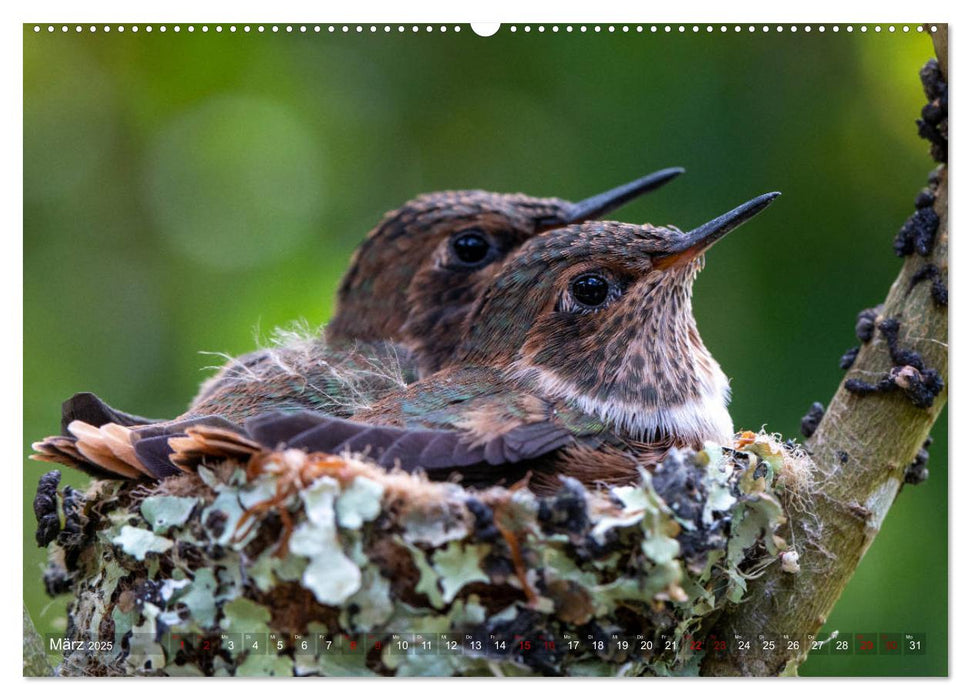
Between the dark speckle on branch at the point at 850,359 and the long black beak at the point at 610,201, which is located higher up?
the long black beak at the point at 610,201

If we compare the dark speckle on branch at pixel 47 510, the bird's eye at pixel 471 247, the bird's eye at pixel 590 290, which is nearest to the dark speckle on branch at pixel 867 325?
the bird's eye at pixel 590 290

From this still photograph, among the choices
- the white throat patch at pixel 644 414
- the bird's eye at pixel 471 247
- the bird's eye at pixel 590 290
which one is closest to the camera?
the white throat patch at pixel 644 414

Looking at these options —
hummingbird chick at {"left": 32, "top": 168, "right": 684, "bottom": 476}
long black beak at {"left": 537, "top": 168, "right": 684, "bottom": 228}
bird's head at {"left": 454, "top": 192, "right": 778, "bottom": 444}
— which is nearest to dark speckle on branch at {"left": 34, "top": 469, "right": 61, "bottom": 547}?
hummingbird chick at {"left": 32, "top": 168, "right": 684, "bottom": 476}

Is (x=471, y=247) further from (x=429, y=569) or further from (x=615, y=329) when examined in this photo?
(x=429, y=569)

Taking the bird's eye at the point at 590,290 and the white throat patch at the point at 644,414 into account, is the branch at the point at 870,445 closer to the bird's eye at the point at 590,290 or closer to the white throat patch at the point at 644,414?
the white throat patch at the point at 644,414

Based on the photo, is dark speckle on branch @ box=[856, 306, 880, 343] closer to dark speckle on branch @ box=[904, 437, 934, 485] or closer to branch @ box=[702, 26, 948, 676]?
branch @ box=[702, 26, 948, 676]

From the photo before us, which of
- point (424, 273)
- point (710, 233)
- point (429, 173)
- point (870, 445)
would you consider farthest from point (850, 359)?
point (429, 173)
